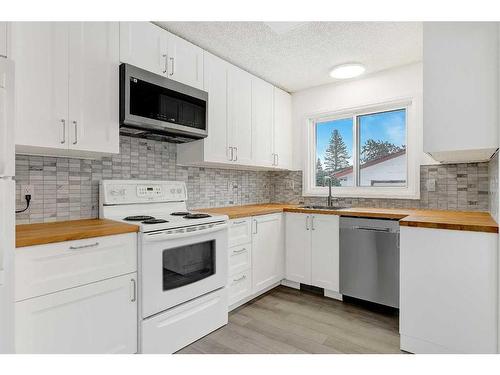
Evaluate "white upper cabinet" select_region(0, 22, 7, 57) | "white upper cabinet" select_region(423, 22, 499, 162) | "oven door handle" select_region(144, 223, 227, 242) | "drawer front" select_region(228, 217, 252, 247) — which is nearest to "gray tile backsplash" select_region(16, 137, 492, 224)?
"drawer front" select_region(228, 217, 252, 247)

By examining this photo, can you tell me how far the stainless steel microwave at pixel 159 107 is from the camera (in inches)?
74.7

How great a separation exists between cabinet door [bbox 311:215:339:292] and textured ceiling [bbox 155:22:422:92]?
4.93 ft

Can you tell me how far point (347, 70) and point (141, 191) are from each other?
7.47 ft

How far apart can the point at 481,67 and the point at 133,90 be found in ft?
7.05

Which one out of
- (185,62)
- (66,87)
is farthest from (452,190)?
(66,87)

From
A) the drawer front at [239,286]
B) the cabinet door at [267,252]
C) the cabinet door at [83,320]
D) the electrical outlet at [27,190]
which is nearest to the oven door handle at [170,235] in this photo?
the cabinet door at [83,320]

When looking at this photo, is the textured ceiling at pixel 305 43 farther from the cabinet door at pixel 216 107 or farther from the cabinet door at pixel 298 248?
the cabinet door at pixel 298 248

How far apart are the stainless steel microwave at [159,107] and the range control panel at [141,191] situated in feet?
1.27

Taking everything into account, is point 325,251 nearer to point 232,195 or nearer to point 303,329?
point 303,329

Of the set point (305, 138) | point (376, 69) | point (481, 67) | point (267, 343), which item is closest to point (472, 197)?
point (481, 67)

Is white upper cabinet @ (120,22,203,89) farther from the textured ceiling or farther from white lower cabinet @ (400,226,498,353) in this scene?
white lower cabinet @ (400,226,498,353)

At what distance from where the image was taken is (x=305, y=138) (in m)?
3.61

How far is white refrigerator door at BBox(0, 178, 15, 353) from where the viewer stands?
1159 mm

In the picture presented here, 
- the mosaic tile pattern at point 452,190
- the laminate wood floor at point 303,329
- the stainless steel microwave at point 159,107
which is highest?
the stainless steel microwave at point 159,107
